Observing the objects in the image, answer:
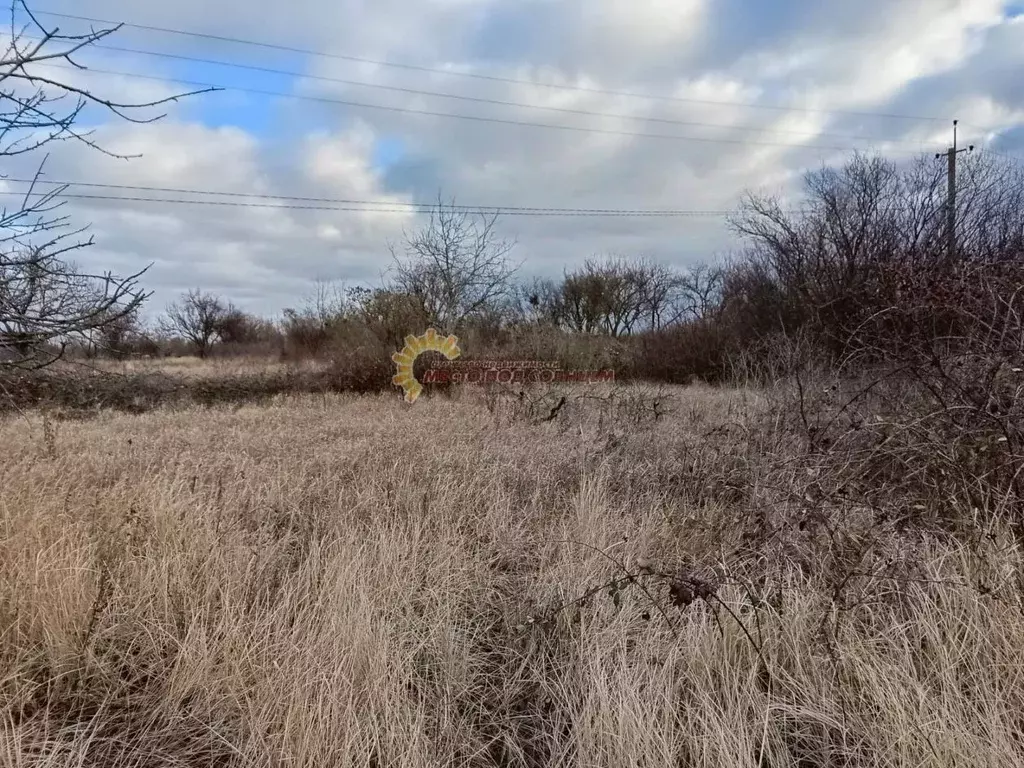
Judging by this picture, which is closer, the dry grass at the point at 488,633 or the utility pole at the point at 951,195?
the dry grass at the point at 488,633

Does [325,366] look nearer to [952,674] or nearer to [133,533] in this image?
[133,533]

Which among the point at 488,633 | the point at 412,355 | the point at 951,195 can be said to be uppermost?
the point at 951,195

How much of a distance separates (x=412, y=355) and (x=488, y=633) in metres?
11.5

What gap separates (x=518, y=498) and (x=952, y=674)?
283 centimetres

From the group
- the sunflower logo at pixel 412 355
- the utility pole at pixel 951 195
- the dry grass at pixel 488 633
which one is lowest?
the dry grass at pixel 488 633

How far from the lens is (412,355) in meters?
13.7

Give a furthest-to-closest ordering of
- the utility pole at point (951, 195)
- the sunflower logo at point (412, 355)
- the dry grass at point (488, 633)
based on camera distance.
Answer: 1. the sunflower logo at point (412, 355)
2. the utility pole at point (951, 195)
3. the dry grass at point (488, 633)

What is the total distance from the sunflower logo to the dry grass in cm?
964

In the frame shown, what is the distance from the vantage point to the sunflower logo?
44.6 ft

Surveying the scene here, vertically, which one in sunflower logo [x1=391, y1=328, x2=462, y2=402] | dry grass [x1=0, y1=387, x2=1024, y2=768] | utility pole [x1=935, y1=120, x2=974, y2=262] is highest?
utility pole [x1=935, y1=120, x2=974, y2=262]

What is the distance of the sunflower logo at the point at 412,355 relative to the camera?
44.6 feet

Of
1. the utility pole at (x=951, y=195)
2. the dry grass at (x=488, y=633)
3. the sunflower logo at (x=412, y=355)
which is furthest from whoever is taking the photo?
the sunflower logo at (x=412, y=355)

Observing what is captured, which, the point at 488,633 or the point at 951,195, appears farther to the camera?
the point at 951,195

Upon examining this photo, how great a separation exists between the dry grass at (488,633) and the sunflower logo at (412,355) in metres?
9.64
